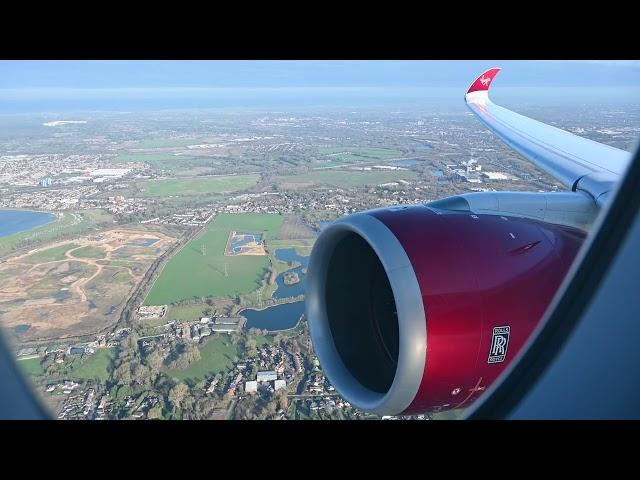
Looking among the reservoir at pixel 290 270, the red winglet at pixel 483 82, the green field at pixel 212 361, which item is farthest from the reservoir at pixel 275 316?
the red winglet at pixel 483 82

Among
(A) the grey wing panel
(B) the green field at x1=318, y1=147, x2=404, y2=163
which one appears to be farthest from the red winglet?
(B) the green field at x1=318, y1=147, x2=404, y2=163

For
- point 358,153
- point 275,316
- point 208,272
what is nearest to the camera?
point 275,316

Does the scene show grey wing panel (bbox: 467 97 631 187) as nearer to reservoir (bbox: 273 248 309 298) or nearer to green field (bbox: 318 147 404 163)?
reservoir (bbox: 273 248 309 298)

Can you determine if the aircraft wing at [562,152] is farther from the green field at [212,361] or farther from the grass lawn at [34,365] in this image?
the grass lawn at [34,365]

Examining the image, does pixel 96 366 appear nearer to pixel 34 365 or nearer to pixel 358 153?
pixel 34 365

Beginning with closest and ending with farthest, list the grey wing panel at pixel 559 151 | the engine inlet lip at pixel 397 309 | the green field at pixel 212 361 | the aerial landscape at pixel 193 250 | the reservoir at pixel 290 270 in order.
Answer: the engine inlet lip at pixel 397 309, the grey wing panel at pixel 559 151, the aerial landscape at pixel 193 250, the green field at pixel 212 361, the reservoir at pixel 290 270

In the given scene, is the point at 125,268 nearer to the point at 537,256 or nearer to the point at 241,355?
the point at 241,355

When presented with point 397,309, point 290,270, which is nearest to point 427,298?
point 397,309

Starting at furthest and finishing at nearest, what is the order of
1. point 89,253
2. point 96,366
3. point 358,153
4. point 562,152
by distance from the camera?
point 358,153 < point 89,253 < point 96,366 < point 562,152
